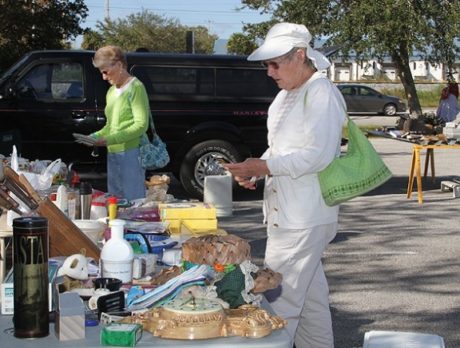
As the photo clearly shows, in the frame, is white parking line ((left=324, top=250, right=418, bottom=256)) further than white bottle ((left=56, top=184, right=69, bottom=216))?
Yes

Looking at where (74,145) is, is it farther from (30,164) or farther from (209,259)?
(209,259)

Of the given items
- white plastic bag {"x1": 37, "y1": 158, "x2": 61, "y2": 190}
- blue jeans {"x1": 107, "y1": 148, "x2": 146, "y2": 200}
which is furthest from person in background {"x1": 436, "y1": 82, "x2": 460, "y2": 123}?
white plastic bag {"x1": 37, "y1": 158, "x2": 61, "y2": 190}

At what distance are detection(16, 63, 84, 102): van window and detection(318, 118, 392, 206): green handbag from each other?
7.45m

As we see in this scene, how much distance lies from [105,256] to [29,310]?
58 cm

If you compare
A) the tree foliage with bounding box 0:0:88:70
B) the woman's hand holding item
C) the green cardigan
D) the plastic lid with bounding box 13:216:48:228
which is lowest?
the plastic lid with bounding box 13:216:48:228

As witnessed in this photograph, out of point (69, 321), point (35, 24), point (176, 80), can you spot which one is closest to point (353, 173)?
point (69, 321)

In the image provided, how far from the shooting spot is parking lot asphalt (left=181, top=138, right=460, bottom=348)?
606 cm

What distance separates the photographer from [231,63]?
11.5m

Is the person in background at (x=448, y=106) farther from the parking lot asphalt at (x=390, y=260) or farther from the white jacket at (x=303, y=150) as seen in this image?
the white jacket at (x=303, y=150)

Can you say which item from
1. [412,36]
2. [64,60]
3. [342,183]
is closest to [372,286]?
[342,183]

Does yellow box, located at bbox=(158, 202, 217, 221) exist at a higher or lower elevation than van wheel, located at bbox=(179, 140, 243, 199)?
higher

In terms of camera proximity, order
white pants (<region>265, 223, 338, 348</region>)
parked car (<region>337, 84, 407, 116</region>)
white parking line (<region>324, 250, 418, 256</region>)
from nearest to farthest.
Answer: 1. white pants (<region>265, 223, 338, 348</region>)
2. white parking line (<region>324, 250, 418, 256</region>)
3. parked car (<region>337, 84, 407, 116</region>)

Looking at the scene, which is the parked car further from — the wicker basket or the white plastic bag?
the wicker basket

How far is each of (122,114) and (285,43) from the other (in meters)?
2.27
